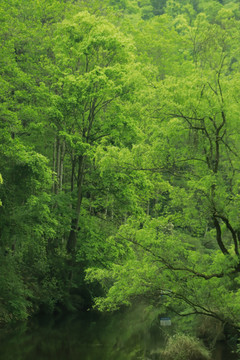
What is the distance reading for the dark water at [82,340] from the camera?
13.7m

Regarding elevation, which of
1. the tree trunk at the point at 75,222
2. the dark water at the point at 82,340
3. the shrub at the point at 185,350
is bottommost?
the dark water at the point at 82,340

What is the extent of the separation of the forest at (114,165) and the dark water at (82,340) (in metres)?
0.82

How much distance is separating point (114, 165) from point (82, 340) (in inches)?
300

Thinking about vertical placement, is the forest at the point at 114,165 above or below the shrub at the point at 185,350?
above

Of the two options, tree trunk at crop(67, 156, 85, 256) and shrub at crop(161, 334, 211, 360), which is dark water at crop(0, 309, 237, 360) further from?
tree trunk at crop(67, 156, 85, 256)

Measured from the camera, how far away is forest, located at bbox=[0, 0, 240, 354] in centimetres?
1101

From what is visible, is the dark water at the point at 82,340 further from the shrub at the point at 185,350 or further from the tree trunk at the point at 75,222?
the tree trunk at the point at 75,222

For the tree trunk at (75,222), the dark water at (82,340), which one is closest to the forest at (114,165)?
the tree trunk at (75,222)

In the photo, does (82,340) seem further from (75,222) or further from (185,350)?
(75,222)

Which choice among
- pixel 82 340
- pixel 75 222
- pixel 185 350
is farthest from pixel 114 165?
pixel 75 222

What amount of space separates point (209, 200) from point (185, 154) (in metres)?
1.33

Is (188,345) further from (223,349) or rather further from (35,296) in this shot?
(35,296)

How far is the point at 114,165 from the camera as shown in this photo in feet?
37.0

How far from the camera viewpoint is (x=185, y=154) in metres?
11.1
